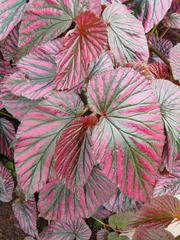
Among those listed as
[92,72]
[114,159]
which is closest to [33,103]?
[92,72]

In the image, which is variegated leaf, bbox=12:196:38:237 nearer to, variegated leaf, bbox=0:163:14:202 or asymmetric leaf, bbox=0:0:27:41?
variegated leaf, bbox=0:163:14:202

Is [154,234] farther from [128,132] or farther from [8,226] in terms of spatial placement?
[8,226]

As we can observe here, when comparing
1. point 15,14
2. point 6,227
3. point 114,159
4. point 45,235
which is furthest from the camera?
point 6,227

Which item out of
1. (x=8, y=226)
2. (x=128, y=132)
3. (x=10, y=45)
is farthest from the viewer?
(x=8, y=226)

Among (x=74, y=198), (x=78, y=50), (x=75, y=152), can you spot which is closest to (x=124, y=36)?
(x=78, y=50)

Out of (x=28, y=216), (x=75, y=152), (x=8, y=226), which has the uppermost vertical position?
(x=75, y=152)

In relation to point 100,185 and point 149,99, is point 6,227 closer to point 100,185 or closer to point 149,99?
point 100,185
